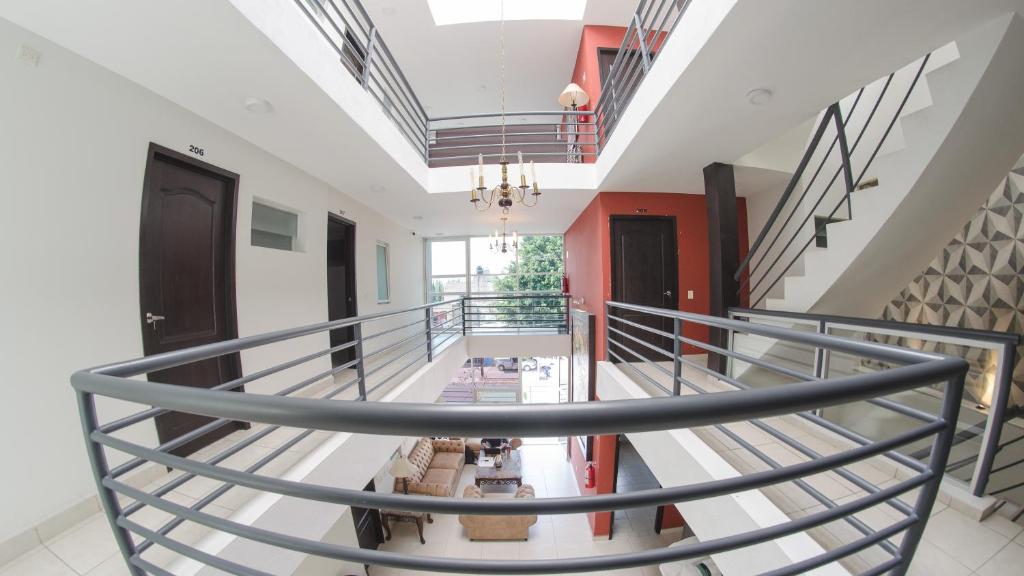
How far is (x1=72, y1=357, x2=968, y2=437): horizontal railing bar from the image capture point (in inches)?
23.5

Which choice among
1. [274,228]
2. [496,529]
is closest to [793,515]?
[496,529]

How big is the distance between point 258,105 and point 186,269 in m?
1.34

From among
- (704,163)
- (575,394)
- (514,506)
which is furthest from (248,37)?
(575,394)

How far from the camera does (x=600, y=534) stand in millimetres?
4465

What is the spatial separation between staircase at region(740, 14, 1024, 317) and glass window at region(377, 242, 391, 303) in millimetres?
5326

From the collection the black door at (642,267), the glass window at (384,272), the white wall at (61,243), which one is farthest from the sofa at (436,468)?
the white wall at (61,243)

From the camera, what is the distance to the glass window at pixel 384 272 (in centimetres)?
544

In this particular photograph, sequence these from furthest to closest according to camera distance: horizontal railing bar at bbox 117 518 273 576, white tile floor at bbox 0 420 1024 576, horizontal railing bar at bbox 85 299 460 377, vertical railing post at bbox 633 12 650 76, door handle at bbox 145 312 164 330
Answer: vertical railing post at bbox 633 12 650 76
door handle at bbox 145 312 164 330
white tile floor at bbox 0 420 1024 576
horizontal railing bar at bbox 85 299 460 377
horizontal railing bar at bbox 117 518 273 576

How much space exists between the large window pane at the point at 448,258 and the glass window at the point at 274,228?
4.36 m

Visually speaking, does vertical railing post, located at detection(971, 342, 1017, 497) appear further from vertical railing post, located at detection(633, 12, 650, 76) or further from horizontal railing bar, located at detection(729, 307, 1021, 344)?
vertical railing post, located at detection(633, 12, 650, 76)

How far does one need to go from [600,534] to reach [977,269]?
5.23 metres

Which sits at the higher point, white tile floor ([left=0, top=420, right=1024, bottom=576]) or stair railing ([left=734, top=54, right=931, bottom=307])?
stair railing ([left=734, top=54, right=931, bottom=307])

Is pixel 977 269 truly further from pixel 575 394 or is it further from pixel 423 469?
pixel 423 469

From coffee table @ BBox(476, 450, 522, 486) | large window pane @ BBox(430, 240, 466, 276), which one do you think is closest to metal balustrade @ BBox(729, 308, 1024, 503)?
coffee table @ BBox(476, 450, 522, 486)
